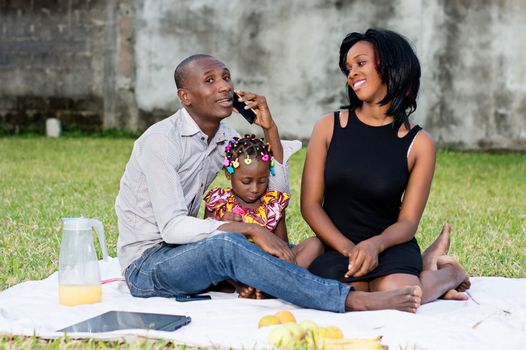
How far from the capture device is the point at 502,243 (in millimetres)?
6098

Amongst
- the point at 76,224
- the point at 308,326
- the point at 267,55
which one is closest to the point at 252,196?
the point at 76,224

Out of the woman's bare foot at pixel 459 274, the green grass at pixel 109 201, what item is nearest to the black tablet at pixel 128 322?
the green grass at pixel 109 201

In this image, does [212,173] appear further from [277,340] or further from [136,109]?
[136,109]

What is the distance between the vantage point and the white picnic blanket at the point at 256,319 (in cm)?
355

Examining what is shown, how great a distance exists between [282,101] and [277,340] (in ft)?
33.4

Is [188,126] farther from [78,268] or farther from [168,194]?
[78,268]

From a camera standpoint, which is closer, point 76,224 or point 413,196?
point 76,224

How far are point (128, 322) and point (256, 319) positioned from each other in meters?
0.50

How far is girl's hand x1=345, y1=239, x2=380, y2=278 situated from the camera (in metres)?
4.20

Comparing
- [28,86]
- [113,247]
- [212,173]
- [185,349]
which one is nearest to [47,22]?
[28,86]

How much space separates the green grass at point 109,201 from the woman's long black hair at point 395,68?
48.8 inches

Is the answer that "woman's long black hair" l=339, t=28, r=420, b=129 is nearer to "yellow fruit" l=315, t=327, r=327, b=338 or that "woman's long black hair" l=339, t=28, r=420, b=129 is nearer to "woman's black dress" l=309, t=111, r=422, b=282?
"woman's black dress" l=309, t=111, r=422, b=282

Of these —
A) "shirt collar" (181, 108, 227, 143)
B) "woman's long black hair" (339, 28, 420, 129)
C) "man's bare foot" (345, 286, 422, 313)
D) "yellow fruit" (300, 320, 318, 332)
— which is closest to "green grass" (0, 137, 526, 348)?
"yellow fruit" (300, 320, 318, 332)

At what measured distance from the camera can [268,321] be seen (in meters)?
3.67
